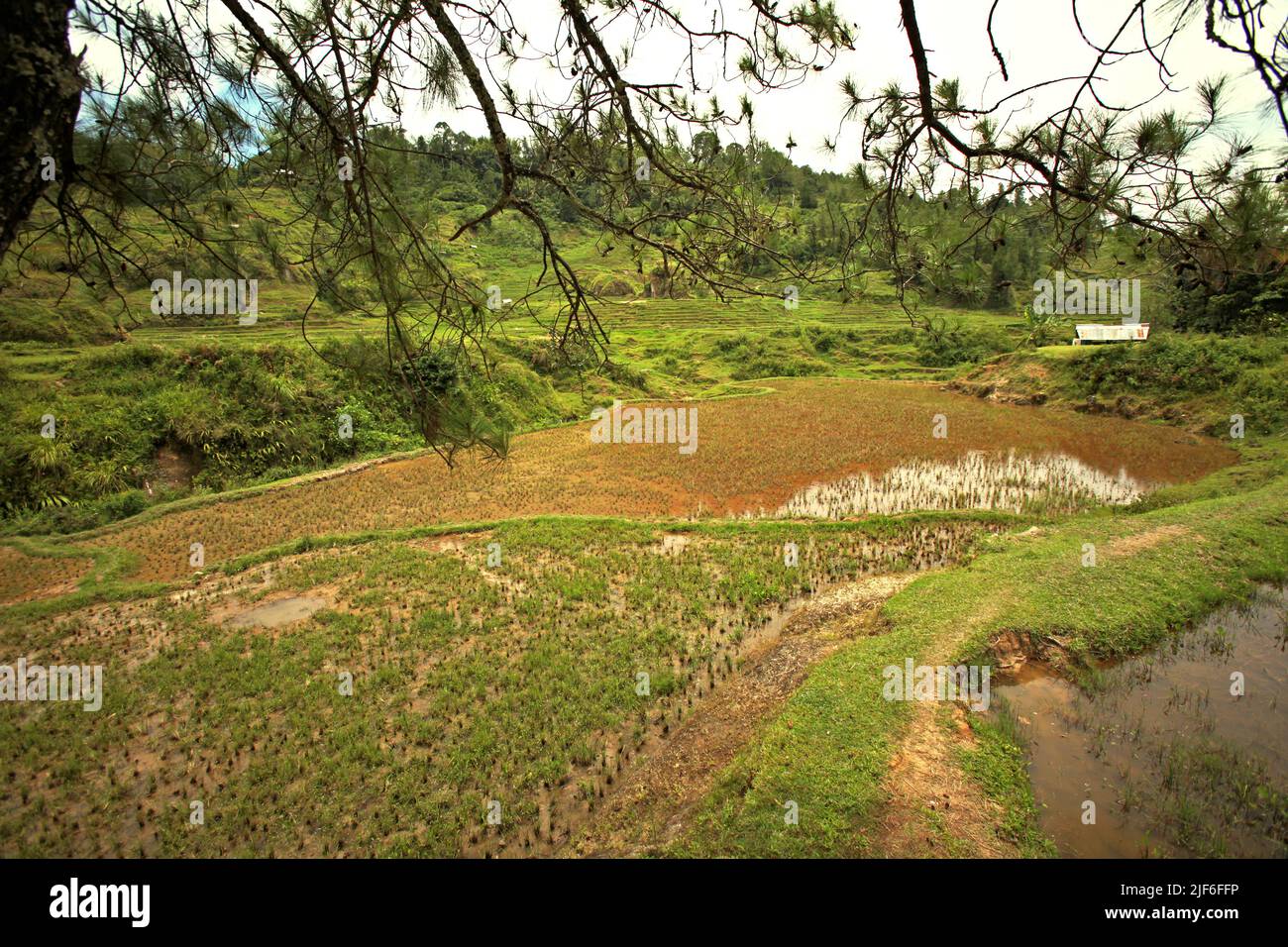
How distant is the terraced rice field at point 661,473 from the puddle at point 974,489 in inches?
17.9

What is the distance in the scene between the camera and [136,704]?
5.61 m

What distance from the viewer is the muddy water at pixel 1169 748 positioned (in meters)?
3.59

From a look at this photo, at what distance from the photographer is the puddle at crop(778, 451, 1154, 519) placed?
10992 mm

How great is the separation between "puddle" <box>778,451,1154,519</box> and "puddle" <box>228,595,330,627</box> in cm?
784

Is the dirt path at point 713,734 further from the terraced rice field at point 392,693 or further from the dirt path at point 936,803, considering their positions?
the dirt path at point 936,803

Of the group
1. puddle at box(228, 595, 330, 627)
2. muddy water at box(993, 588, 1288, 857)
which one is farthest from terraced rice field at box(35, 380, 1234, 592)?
muddy water at box(993, 588, 1288, 857)

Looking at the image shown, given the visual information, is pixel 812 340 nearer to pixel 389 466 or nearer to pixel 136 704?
pixel 389 466

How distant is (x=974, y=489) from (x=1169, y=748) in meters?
8.28

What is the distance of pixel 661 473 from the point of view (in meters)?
13.8

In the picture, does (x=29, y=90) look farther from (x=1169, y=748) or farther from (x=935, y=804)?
(x=1169, y=748)

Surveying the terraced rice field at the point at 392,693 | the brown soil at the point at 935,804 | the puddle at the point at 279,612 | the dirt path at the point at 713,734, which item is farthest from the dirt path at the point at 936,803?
the puddle at the point at 279,612

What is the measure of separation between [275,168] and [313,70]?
59 cm

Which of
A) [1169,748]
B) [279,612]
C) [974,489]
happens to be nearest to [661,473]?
[974,489]

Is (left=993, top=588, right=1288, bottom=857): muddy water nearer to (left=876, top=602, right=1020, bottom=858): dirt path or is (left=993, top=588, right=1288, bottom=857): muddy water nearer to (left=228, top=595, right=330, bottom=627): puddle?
(left=876, top=602, right=1020, bottom=858): dirt path
